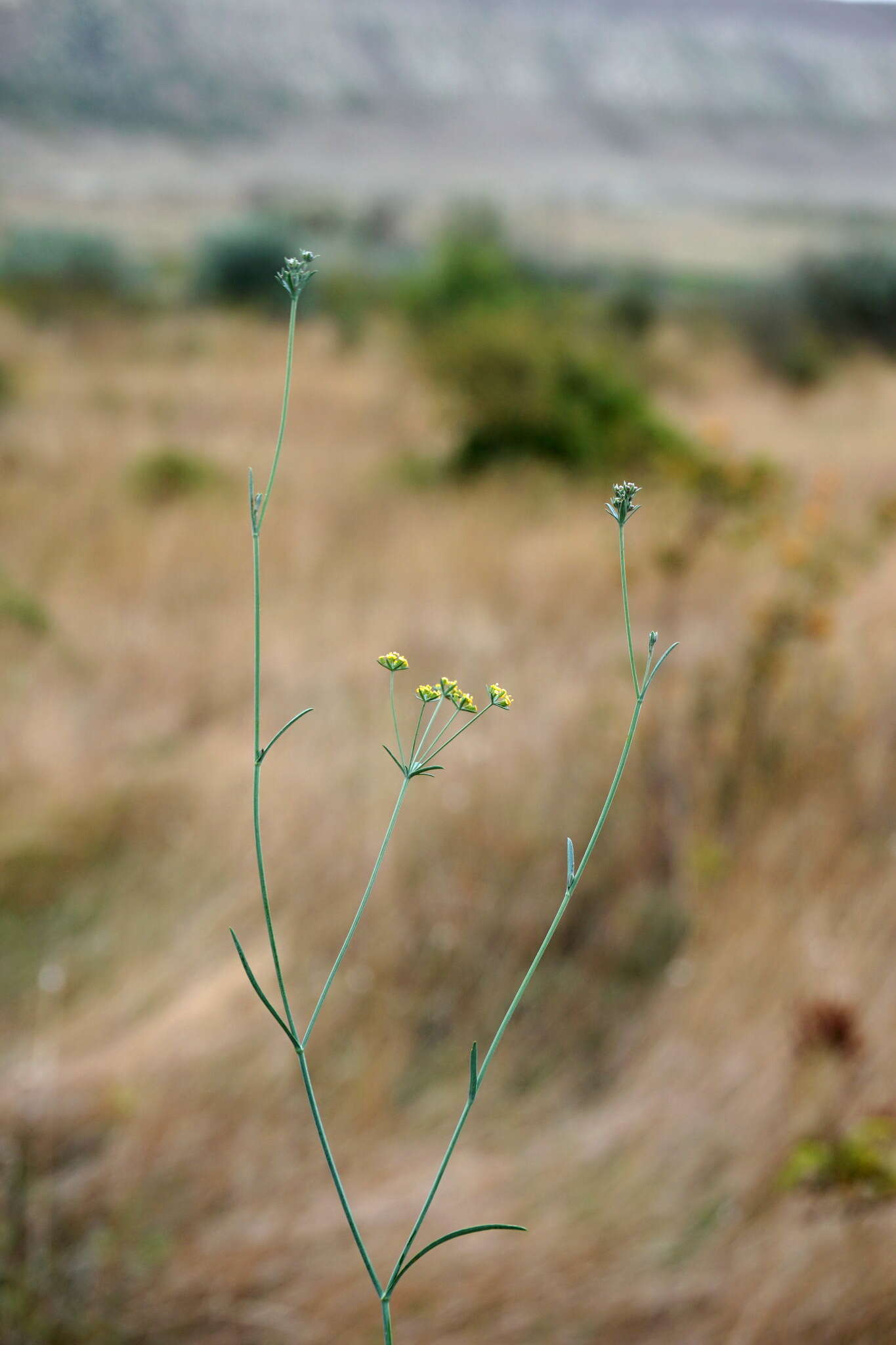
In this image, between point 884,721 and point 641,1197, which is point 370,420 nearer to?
point 884,721

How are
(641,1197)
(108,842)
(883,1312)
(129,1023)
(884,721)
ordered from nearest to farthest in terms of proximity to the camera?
1. (883,1312)
2. (641,1197)
3. (129,1023)
4. (884,721)
5. (108,842)

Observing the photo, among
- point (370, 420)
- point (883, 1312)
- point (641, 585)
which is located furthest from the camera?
point (370, 420)

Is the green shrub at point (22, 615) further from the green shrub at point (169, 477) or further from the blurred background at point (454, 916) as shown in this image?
the green shrub at point (169, 477)

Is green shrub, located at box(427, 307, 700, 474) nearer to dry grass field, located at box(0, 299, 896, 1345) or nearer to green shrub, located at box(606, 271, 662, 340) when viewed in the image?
dry grass field, located at box(0, 299, 896, 1345)

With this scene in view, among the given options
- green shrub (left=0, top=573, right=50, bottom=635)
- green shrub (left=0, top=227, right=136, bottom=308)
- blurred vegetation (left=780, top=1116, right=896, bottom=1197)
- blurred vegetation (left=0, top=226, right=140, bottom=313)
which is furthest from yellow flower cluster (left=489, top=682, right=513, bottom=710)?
green shrub (left=0, top=227, right=136, bottom=308)

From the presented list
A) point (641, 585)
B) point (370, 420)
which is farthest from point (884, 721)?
point (370, 420)

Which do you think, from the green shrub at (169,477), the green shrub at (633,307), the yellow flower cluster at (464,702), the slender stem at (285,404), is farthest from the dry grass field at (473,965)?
the green shrub at (633,307)

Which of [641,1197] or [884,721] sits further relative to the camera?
[884,721]
